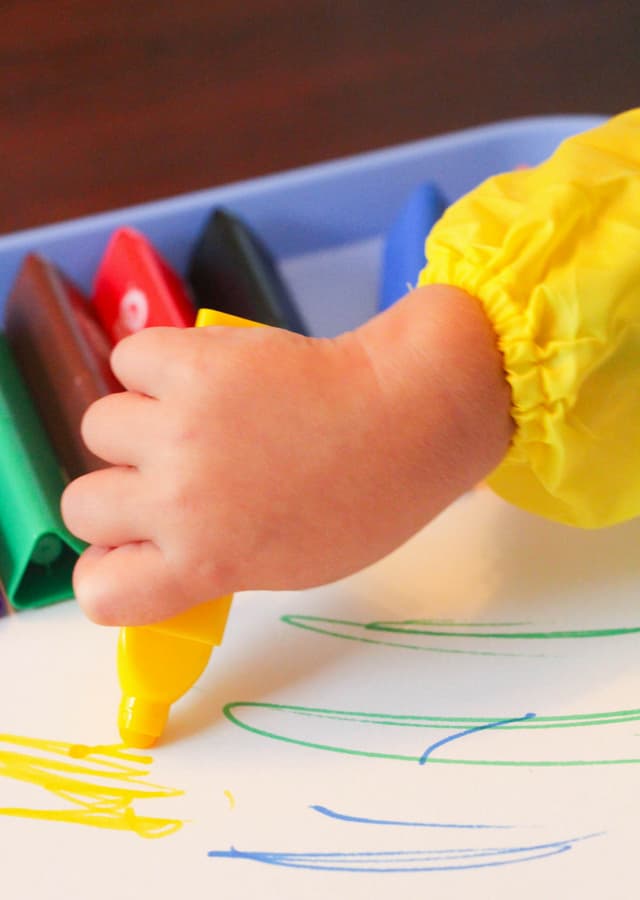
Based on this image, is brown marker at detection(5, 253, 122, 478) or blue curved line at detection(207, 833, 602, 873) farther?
brown marker at detection(5, 253, 122, 478)

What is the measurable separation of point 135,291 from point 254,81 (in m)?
0.29

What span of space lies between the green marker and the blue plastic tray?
15cm

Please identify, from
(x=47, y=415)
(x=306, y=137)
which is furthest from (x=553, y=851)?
(x=306, y=137)

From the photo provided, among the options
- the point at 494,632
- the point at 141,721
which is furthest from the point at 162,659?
the point at 494,632

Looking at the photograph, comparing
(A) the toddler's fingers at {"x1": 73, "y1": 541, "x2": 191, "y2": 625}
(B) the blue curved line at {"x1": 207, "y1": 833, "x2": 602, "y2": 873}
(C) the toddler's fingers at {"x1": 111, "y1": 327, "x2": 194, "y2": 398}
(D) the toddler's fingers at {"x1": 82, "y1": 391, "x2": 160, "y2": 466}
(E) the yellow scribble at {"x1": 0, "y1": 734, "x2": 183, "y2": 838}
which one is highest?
(C) the toddler's fingers at {"x1": 111, "y1": 327, "x2": 194, "y2": 398}

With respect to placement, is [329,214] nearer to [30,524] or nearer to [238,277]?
[238,277]

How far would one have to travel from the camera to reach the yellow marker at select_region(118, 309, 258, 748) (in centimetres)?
39

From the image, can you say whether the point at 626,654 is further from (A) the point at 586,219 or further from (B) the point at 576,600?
(A) the point at 586,219

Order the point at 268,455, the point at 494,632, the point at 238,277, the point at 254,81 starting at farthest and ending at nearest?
the point at 254,81, the point at 238,277, the point at 494,632, the point at 268,455

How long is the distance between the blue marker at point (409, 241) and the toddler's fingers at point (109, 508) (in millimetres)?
246

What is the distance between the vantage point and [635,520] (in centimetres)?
51

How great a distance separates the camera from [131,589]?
1.21 ft

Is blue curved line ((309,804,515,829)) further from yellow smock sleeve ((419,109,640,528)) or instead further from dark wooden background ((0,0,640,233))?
dark wooden background ((0,0,640,233))

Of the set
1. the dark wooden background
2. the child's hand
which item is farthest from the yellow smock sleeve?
the dark wooden background
